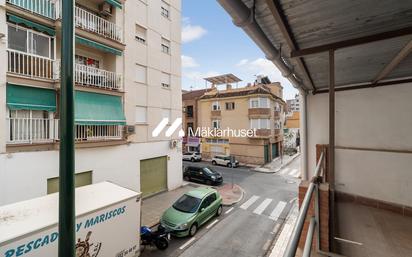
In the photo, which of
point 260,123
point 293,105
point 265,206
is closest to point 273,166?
point 260,123

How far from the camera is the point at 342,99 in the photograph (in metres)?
6.93

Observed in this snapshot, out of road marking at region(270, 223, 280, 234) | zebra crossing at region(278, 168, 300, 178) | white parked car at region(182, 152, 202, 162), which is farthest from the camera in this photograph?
white parked car at region(182, 152, 202, 162)

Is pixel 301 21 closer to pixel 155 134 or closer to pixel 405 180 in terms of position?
pixel 405 180

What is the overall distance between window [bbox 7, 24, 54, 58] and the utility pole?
8.67 m

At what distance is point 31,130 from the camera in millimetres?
8211

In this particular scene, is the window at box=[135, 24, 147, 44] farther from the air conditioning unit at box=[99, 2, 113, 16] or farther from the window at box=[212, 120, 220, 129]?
the window at box=[212, 120, 220, 129]

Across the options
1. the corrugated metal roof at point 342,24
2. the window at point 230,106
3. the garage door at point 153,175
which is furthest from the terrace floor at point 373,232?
the window at point 230,106

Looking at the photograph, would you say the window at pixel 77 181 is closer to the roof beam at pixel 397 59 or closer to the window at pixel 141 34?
the window at pixel 141 34

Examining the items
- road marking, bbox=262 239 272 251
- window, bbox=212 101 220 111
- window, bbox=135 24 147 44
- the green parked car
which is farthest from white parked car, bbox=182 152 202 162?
road marking, bbox=262 239 272 251

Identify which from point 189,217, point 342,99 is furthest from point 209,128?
point 342,99

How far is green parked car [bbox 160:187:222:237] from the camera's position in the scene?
880cm

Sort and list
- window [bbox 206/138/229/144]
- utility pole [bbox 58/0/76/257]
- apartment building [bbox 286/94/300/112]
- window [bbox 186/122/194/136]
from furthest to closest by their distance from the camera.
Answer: apartment building [bbox 286/94/300/112] < window [bbox 186/122/194/136] < window [bbox 206/138/229/144] < utility pole [bbox 58/0/76/257]

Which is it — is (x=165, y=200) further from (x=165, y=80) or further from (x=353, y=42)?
(x=353, y=42)

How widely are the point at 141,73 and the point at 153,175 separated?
6563mm
